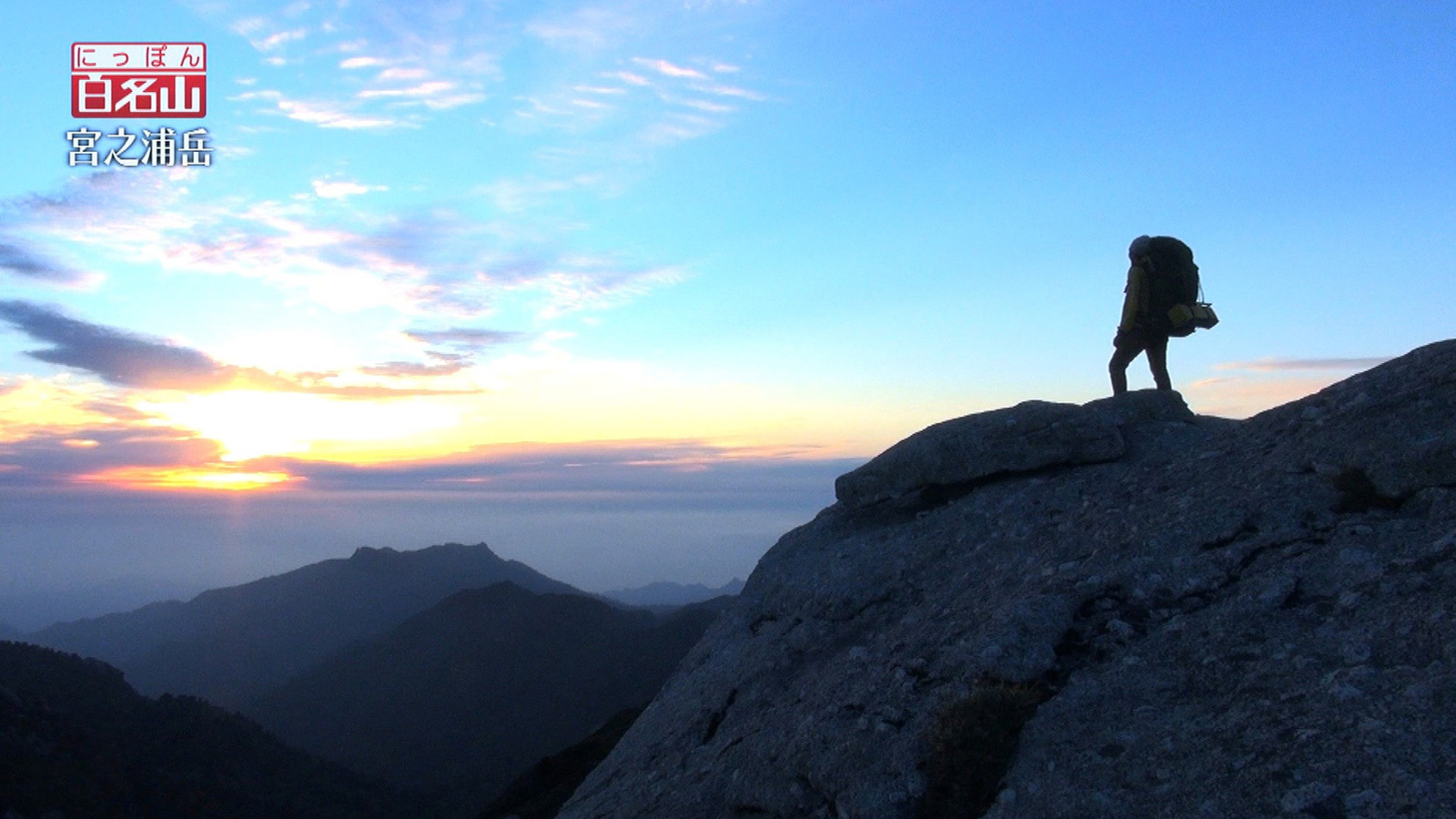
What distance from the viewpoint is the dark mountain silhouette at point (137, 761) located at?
54.9 meters

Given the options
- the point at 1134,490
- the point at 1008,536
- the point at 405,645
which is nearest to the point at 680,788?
the point at 1008,536

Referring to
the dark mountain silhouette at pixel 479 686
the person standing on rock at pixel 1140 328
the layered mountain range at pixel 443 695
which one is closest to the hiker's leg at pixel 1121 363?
the person standing on rock at pixel 1140 328

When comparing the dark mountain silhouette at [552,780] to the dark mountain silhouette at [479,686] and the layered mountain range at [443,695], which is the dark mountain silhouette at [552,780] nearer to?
the layered mountain range at [443,695]

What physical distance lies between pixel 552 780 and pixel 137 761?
5750 centimetres

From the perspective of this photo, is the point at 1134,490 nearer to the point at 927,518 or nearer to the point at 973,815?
the point at 927,518

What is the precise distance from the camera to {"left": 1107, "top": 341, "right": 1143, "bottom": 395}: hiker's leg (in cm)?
1433

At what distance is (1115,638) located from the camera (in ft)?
24.7

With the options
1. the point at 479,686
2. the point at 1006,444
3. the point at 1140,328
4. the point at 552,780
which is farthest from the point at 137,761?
the point at 1140,328

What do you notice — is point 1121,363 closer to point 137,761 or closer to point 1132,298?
point 1132,298

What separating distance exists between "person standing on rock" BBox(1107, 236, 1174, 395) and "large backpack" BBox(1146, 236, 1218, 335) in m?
0.02

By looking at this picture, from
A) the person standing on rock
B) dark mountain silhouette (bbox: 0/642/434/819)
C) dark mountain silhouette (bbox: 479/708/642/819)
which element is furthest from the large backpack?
dark mountain silhouette (bbox: 0/642/434/819)

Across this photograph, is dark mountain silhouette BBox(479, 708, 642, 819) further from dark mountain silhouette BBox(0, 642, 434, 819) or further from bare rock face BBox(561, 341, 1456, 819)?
dark mountain silhouette BBox(0, 642, 434, 819)

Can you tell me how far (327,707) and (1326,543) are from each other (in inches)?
5180

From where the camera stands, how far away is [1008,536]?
416 inches
